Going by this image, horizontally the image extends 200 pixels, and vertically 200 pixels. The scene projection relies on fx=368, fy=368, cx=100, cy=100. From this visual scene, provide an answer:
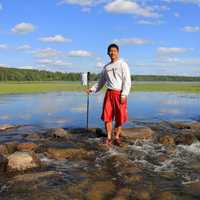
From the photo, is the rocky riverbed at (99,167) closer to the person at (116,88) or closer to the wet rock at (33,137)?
the wet rock at (33,137)

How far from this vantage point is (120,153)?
9.97 meters

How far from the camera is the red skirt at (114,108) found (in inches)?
426

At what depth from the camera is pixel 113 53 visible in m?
10.6

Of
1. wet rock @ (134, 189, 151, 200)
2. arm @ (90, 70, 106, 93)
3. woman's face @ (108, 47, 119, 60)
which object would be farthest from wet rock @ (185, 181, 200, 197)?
arm @ (90, 70, 106, 93)

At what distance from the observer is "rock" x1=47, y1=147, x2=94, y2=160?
976 centimetres

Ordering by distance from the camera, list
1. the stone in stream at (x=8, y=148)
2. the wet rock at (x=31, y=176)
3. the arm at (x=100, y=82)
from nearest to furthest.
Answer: the wet rock at (x=31, y=176)
the stone in stream at (x=8, y=148)
the arm at (x=100, y=82)

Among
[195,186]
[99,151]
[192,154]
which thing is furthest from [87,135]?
[195,186]

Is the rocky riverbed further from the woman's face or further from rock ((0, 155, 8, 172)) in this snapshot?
the woman's face

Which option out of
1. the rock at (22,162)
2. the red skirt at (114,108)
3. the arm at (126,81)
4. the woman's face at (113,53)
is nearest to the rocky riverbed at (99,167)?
the rock at (22,162)

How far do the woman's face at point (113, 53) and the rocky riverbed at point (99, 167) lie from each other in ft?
8.50

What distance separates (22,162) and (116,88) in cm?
375

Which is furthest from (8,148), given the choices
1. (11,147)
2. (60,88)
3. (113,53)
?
(60,88)

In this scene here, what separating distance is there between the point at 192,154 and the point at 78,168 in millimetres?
3454

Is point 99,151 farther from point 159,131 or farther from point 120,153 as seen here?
point 159,131
